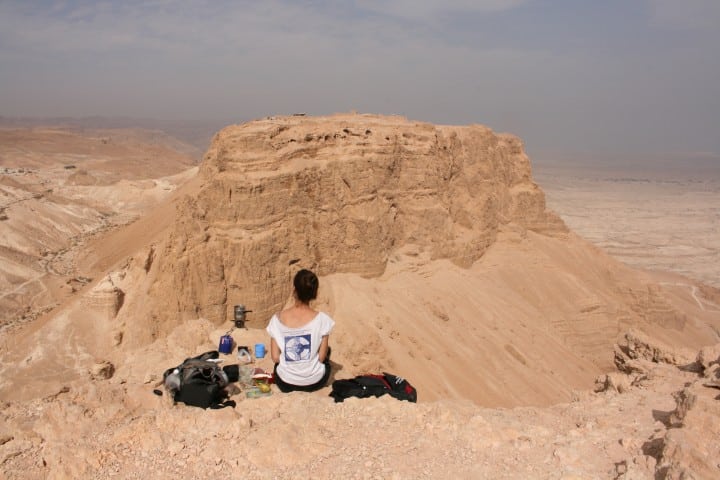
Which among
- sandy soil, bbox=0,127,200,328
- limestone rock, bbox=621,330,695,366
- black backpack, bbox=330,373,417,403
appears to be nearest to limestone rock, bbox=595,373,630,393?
limestone rock, bbox=621,330,695,366

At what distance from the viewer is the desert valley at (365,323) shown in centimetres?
516

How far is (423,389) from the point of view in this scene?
1299 centimetres

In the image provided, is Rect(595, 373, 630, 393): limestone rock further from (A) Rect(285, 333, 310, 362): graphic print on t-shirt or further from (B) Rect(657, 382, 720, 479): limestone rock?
(A) Rect(285, 333, 310, 362): graphic print on t-shirt

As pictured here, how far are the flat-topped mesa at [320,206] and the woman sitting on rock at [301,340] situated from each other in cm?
652

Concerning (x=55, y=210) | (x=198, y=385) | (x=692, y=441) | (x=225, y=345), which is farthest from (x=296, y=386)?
(x=55, y=210)

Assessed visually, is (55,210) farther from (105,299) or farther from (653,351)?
(653,351)

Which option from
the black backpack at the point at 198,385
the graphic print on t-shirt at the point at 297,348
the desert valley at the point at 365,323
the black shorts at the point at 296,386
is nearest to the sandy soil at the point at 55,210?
the desert valley at the point at 365,323

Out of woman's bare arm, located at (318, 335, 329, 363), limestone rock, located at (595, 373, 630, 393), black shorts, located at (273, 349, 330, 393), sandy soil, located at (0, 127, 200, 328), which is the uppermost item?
woman's bare arm, located at (318, 335, 329, 363)

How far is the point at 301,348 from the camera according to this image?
6.72m

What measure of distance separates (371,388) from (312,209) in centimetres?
863

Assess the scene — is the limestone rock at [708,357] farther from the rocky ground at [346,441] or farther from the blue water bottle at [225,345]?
the blue water bottle at [225,345]

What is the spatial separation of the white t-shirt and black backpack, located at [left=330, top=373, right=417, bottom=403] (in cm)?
34

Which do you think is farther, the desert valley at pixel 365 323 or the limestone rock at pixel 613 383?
the limestone rock at pixel 613 383

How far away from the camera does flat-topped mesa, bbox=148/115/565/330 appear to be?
13148 millimetres
